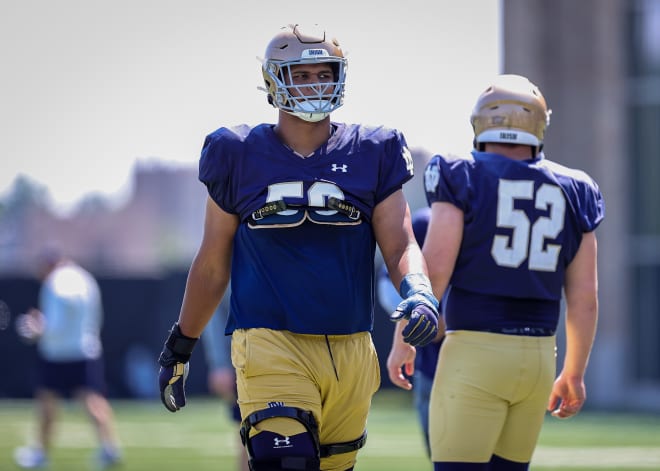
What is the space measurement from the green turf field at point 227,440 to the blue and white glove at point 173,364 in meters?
5.66

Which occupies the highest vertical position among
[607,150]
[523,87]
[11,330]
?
[523,87]

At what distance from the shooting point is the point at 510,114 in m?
4.89

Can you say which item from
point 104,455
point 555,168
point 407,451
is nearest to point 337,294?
point 555,168

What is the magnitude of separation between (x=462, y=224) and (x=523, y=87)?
663 millimetres

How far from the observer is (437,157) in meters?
4.81

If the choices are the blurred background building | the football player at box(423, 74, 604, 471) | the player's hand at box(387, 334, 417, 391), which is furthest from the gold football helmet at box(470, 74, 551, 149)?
the blurred background building

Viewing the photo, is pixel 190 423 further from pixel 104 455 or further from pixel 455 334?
pixel 455 334

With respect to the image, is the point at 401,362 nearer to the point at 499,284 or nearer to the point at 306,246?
the point at 499,284

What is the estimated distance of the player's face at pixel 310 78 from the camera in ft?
13.8

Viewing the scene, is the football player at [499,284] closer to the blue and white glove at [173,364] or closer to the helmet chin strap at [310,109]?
the helmet chin strap at [310,109]

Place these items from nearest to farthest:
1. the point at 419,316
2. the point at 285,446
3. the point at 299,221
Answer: the point at 419,316 → the point at 285,446 → the point at 299,221

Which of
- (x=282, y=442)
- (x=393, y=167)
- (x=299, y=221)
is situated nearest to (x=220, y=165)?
(x=299, y=221)

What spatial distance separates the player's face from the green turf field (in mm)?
6193

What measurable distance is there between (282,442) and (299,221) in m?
0.71
